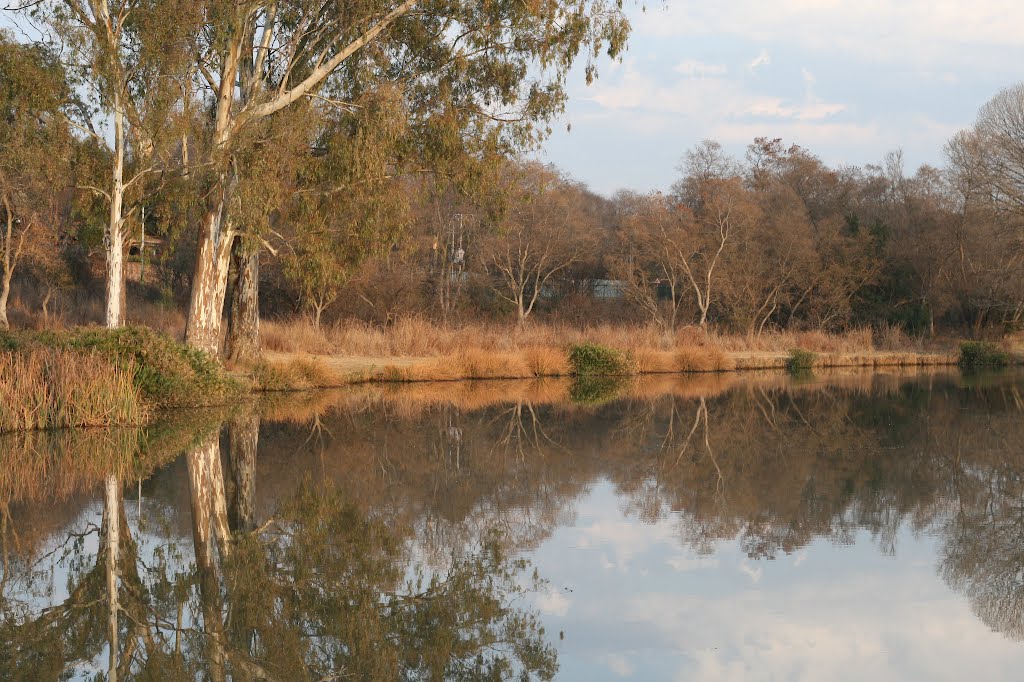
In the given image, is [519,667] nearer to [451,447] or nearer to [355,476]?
[355,476]

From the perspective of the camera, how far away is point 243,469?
12.7 m

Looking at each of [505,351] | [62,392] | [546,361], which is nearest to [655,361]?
[546,361]

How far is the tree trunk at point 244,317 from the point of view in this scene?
78.1 ft

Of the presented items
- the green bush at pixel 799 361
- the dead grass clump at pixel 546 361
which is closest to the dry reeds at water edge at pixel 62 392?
the dead grass clump at pixel 546 361

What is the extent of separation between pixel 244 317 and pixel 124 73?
6600mm

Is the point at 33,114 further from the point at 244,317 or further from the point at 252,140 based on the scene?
the point at 244,317

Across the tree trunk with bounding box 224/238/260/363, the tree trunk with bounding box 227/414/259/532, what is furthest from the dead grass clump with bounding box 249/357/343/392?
the tree trunk with bounding box 227/414/259/532

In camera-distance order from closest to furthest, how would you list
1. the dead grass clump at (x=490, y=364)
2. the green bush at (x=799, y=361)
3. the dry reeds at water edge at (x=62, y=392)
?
the dry reeds at water edge at (x=62, y=392), the dead grass clump at (x=490, y=364), the green bush at (x=799, y=361)

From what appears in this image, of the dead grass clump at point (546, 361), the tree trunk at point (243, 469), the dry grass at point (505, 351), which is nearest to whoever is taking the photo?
the tree trunk at point (243, 469)

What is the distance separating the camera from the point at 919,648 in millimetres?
6512

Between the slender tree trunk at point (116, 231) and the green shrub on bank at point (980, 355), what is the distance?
94.7 ft

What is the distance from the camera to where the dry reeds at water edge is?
1453 cm

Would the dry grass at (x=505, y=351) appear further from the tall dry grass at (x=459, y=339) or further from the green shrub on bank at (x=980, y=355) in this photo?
the green shrub on bank at (x=980, y=355)

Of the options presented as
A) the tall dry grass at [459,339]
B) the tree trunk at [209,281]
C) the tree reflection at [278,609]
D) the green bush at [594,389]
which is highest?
the tree trunk at [209,281]
